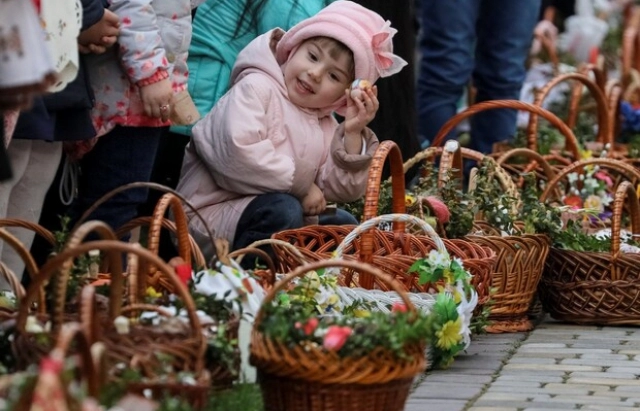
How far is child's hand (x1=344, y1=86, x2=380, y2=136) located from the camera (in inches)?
202

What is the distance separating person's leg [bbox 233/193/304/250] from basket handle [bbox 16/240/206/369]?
1.81 meters

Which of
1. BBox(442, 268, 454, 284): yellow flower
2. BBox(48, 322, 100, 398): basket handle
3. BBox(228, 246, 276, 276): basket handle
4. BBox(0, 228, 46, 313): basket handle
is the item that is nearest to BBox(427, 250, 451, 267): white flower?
BBox(442, 268, 454, 284): yellow flower

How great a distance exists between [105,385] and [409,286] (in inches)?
73.5

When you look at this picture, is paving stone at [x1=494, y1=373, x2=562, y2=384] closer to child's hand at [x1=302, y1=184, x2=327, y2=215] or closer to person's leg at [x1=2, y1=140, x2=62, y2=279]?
child's hand at [x1=302, y1=184, x2=327, y2=215]

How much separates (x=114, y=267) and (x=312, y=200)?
2107 millimetres

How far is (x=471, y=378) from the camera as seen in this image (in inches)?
179

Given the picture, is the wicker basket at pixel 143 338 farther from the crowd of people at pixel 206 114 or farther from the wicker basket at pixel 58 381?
the crowd of people at pixel 206 114

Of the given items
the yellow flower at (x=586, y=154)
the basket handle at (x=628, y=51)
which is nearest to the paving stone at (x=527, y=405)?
the yellow flower at (x=586, y=154)

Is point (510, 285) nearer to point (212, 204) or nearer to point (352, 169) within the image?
point (352, 169)

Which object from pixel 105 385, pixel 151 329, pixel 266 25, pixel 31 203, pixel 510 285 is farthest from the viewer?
pixel 266 25

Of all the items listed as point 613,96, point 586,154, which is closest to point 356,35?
point 586,154

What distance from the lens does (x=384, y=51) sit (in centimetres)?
534

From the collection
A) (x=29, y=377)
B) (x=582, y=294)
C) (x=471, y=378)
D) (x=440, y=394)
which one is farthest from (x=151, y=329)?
(x=582, y=294)

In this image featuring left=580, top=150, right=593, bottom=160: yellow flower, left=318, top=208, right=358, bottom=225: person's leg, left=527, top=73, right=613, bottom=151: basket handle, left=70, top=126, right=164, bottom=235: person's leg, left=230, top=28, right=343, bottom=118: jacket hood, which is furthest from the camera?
left=580, top=150, right=593, bottom=160: yellow flower
